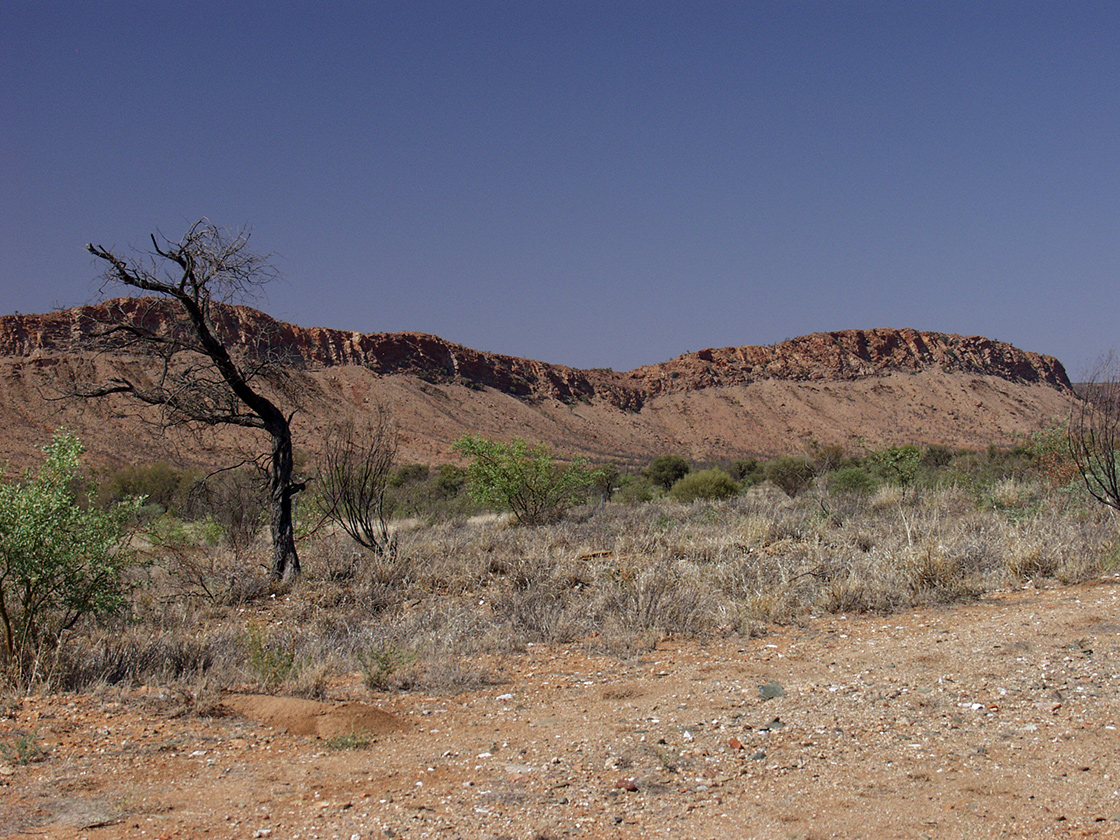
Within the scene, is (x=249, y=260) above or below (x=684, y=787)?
above

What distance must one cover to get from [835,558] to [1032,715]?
4693 millimetres

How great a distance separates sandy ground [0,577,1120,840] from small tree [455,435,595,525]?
10020mm

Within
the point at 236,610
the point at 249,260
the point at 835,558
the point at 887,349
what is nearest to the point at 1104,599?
the point at 835,558

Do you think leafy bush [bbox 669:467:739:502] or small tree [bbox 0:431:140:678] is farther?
leafy bush [bbox 669:467:739:502]

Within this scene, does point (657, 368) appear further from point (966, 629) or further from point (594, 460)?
point (966, 629)

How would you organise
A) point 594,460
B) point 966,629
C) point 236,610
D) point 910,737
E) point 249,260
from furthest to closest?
point 594,460
point 249,260
point 236,610
point 966,629
point 910,737

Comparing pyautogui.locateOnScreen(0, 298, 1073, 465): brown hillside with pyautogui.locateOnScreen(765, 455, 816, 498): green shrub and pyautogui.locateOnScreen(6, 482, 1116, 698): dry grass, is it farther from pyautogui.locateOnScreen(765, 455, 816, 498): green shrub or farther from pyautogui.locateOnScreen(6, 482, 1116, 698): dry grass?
pyautogui.locateOnScreen(6, 482, 1116, 698): dry grass

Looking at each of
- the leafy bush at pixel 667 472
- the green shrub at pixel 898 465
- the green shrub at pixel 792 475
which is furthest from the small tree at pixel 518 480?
the leafy bush at pixel 667 472

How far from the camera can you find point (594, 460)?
Result: 5538 cm

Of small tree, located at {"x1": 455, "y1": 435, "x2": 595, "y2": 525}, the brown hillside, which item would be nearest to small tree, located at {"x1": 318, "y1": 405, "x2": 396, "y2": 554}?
small tree, located at {"x1": 455, "y1": 435, "x2": 595, "y2": 525}

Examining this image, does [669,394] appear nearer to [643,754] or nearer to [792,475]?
[792,475]

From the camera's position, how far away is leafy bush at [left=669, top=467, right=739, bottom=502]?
22.9m

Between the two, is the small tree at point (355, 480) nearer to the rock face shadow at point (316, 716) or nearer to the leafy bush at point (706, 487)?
the rock face shadow at point (316, 716)

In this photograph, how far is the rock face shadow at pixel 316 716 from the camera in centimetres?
463
